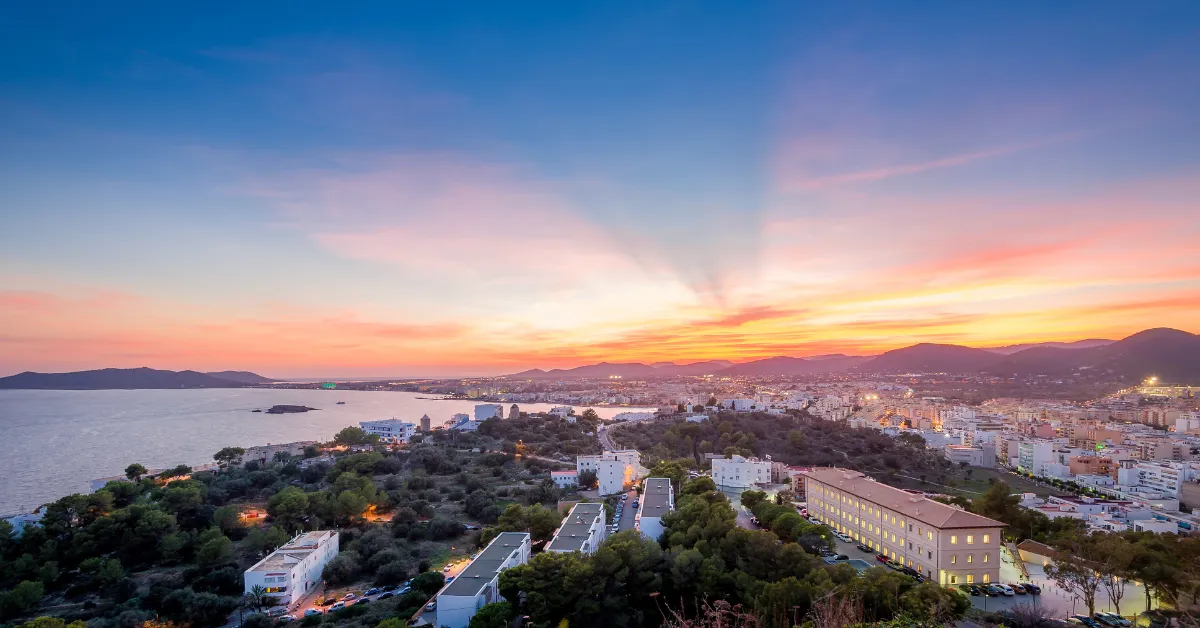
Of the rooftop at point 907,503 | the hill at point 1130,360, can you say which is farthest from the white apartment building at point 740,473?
the hill at point 1130,360

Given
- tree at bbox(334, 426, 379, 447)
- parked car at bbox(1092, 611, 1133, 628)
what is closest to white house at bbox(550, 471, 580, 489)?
tree at bbox(334, 426, 379, 447)

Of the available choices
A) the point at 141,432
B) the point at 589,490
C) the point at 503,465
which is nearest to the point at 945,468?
the point at 589,490

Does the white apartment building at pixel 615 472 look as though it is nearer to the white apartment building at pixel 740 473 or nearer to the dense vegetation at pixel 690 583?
the white apartment building at pixel 740 473

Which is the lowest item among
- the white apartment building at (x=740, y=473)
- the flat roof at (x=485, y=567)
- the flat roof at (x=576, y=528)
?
the white apartment building at (x=740, y=473)

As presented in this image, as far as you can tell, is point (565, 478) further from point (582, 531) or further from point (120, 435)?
point (120, 435)

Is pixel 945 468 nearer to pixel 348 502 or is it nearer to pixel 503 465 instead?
pixel 503 465

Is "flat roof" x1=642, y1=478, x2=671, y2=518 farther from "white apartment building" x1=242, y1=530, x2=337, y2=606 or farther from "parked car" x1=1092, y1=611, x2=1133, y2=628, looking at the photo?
"parked car" x1=1092, y1=611, x2=1133, y2=628
